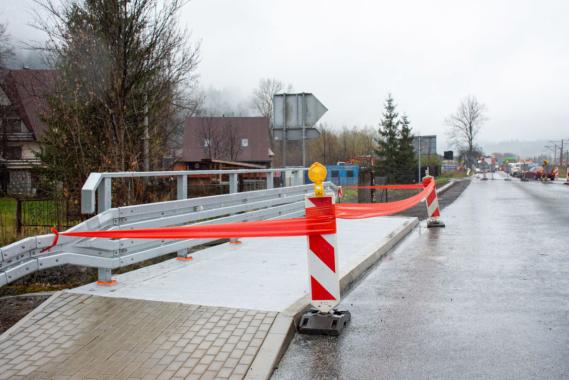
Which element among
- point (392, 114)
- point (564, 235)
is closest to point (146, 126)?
point (564, 235)

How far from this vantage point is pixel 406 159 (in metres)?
59.5

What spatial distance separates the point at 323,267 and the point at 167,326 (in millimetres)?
1502

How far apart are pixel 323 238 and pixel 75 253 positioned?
103 inches

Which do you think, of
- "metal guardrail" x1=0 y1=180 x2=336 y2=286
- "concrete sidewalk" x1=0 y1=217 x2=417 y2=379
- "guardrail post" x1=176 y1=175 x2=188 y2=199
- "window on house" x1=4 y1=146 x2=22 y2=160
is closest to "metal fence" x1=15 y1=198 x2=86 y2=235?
"guardrail post" x1=176 y1=175 x2=188 y2=199

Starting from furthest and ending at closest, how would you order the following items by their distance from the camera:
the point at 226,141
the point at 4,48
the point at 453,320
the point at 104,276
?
the point at 226,141 < the point at 4,48 < the point at 104,276 < the point at 453,320

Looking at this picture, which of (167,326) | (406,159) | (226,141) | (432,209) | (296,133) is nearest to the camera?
(167,326)

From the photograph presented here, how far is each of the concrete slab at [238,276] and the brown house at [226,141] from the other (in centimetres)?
3871

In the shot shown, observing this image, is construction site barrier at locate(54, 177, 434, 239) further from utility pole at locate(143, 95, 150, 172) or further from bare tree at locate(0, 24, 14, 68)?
bare tree at locate(0, 24, 14, 68)

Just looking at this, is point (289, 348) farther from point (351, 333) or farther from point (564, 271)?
point (564, 271)

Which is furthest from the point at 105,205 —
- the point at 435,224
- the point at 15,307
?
the point at 435,224

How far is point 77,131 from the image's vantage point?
10961 millimetres

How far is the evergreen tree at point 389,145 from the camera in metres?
59.0

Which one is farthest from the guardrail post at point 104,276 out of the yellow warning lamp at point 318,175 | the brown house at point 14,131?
the brown house at point 14,131

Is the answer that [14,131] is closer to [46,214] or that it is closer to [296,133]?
[46,214]
